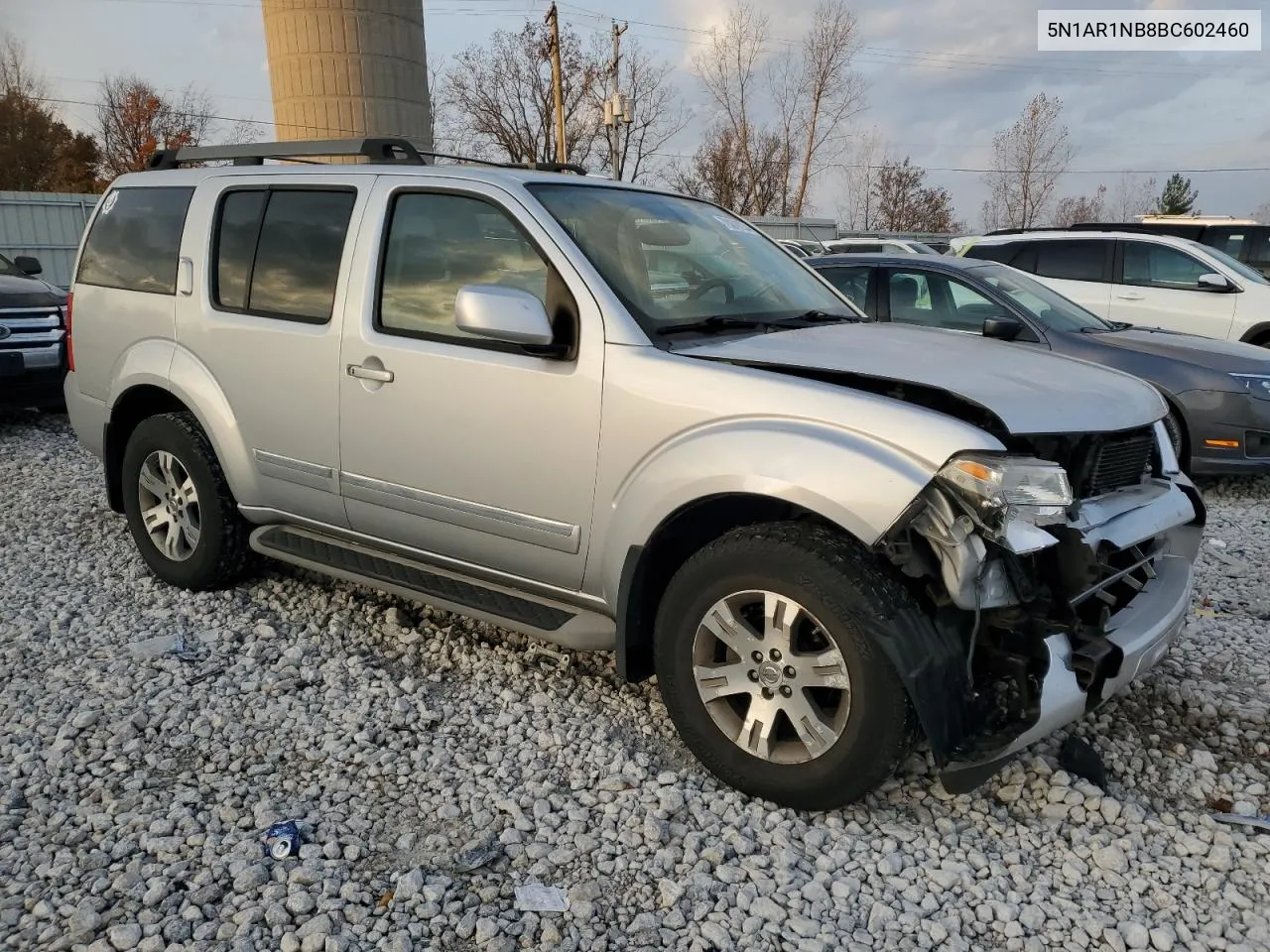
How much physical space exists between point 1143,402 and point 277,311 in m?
3.29

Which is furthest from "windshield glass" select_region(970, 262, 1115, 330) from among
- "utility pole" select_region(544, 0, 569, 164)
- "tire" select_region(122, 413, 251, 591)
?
"utility pole" select_region(544, 0, 569, 164)

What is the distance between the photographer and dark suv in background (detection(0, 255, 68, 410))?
322 inches

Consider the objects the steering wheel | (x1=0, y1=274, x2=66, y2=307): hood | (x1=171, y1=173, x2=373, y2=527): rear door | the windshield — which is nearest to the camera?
the steering wheel

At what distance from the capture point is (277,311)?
13.3 ft

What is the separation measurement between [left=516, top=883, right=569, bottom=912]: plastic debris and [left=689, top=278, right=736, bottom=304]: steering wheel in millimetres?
2011

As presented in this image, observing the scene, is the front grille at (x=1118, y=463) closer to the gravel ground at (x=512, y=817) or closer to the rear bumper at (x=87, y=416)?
the gravel ground at (x=512, y=817)

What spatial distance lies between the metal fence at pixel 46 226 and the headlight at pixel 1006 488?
814 inches

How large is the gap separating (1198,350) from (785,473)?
5.15 meters

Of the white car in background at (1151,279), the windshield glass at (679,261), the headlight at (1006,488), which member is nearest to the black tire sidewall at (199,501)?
the windshield glass at (679,261)

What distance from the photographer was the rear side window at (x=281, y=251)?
3922 millimetres

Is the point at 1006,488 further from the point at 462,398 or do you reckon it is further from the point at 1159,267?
the point at 1159,267

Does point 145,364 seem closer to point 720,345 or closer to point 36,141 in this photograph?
point 720,345

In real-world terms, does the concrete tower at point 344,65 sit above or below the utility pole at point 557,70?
below

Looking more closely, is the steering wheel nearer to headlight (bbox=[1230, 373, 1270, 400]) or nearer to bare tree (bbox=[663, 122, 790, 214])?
headlight (bbox=[1230, 373, 1270, 400])
